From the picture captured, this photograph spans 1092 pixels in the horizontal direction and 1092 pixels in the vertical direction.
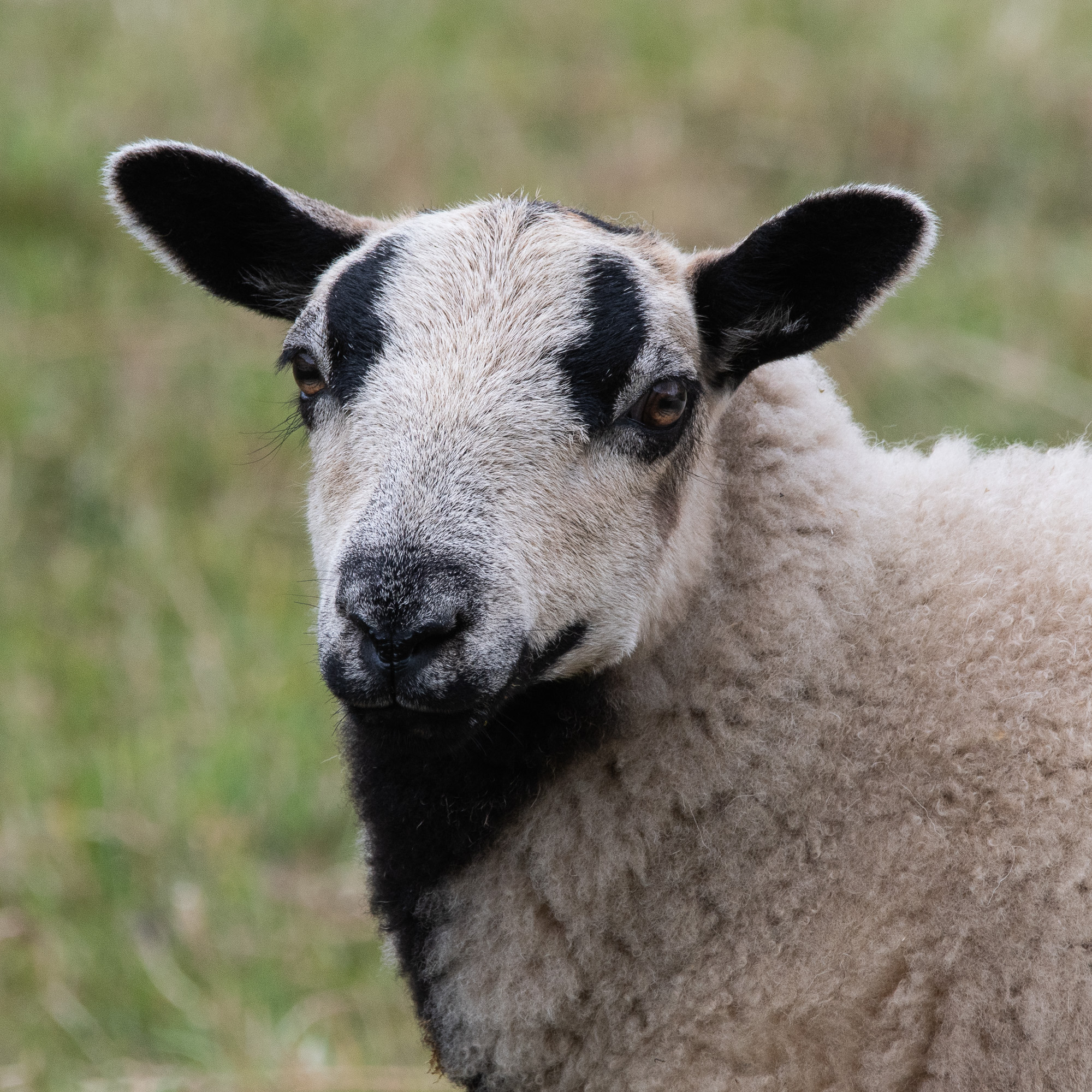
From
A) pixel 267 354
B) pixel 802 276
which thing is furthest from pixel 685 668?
pixel 267 354

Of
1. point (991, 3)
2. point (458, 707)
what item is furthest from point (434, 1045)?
point (991, 3)

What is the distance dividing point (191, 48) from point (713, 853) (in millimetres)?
9079

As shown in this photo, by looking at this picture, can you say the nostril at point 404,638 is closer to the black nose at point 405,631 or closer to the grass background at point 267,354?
the black nose at point 405,631

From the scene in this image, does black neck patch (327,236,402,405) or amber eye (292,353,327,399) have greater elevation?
black neck patch (327,236,402,405)

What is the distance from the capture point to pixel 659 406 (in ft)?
10.3

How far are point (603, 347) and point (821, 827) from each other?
119 centimetres

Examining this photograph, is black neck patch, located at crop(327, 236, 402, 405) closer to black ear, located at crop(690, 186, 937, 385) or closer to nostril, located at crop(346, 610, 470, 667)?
nostril, located at crop(346, 610, 470, 667)

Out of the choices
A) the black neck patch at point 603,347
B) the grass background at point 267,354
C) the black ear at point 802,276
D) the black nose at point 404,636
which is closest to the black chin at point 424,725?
the black nose at point 404,636

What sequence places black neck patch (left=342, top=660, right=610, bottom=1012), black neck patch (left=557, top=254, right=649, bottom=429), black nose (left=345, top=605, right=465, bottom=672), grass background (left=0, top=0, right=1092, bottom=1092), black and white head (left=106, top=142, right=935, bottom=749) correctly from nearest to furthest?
black nose (left=345, top=605, right=465, bottom=672) → black and white head (left=106, top=142, right=935, bottom=749) → black neck patch (left=557, top=254, right=649, bottom=429) → black neck patch (left=342, top=660, right=610, bottom=1012) → grass background (left=0, top=0, right=1092, bottom=1092)

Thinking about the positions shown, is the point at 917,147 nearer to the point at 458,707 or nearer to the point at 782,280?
the point at 782,280

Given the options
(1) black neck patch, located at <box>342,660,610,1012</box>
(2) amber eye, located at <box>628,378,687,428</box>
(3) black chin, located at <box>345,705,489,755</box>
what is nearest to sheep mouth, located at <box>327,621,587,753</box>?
(3) black chin, located at <box>345,705,489,755</box>

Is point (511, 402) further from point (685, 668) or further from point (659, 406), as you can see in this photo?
point (685, 668)

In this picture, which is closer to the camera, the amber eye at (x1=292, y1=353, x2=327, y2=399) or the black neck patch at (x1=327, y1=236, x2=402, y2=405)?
the black neck patch at (x1=327, y1=236, x2=402, y2=405)

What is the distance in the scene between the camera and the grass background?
530 centimetres
